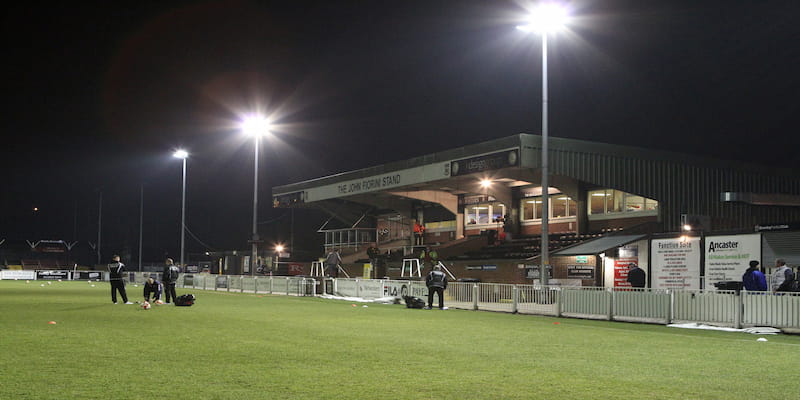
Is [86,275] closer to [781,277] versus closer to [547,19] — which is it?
[547,19]

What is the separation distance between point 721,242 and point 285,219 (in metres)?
55.7

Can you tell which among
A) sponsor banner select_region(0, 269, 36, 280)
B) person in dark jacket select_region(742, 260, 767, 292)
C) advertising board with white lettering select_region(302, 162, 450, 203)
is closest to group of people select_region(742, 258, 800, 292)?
person in dark jacket select_region(742, 260, 767, 292)

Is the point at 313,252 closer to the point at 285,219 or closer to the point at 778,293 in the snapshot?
the point at 285,219

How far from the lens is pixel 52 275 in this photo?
66312mm

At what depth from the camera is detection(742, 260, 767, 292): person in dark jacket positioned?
1947cm

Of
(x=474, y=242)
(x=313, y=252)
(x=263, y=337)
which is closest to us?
(x=263, y=337)

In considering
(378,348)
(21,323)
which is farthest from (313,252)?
(378,348)

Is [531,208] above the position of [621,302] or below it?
above

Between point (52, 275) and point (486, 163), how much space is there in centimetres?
4451

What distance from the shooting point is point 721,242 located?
2409 cm

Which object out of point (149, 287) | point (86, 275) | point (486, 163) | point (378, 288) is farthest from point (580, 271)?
point (86, 275)

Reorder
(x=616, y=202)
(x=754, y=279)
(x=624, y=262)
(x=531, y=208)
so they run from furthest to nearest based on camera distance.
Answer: (x=531, y=208)
(x=616, y=202)
(x=624, y=262)
(x=754, y=279)

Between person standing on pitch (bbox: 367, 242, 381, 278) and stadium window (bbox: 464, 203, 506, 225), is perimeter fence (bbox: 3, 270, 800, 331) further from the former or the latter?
stadium window (bbox: 464, 203, 506, 225)

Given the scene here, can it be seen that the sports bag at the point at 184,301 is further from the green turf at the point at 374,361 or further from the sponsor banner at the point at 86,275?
the sponsor banner at the point at 86,275
